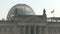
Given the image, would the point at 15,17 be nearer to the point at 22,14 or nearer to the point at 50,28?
the point at 22,14

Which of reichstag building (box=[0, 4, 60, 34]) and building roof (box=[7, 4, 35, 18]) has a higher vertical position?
building roof (box=[7, 4, 35, 18])

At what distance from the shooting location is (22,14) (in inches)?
3947

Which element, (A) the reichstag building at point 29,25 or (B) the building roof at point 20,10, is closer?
(A) the reichstag building at point 29,25

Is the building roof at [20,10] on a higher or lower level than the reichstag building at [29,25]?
higher

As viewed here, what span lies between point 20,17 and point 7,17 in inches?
403

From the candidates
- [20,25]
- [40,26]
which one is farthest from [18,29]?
[40,26]

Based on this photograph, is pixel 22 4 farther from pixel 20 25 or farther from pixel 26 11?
pixel 20 25

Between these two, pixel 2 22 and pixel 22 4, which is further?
pixel 22 4

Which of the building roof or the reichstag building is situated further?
the building roof

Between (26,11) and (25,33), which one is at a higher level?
(26,11)

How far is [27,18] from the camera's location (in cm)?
9381

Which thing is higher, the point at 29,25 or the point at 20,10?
the point at 20,10

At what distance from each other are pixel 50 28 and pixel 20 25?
1137 centimetres

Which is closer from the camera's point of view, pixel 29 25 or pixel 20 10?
Result: pixel 29 25
